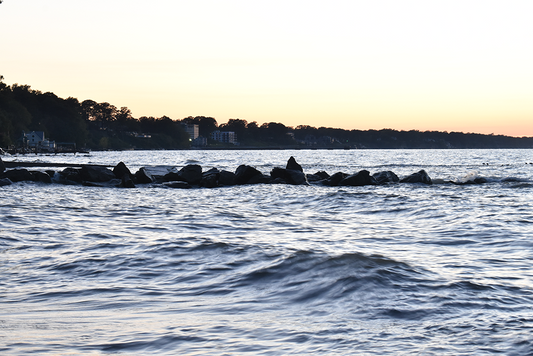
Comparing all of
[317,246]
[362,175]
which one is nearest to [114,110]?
[362,175]

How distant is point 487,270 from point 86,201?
45.2 feet

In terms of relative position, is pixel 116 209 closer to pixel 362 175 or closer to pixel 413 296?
pixel 413 296

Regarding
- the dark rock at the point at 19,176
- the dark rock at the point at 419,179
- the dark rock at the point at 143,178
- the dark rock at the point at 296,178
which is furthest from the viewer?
the dark rock at the point at 419,179

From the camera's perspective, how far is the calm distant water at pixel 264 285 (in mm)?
4223

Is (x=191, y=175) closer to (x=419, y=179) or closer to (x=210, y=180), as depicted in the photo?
(x=210, y=180)

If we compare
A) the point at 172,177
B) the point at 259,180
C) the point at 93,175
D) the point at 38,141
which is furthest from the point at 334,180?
the point at 38,141

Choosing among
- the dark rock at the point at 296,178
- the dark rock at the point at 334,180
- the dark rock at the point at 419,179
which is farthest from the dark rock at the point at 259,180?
the dark rock at the point at 419,179

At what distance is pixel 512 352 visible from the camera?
155 inches

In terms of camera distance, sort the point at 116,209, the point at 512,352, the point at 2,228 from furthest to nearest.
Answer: the point at 116,209 → the point at 2,228 → the point at 512,352

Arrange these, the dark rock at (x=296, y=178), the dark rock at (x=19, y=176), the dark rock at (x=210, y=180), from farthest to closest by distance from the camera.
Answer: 1. the dark rock at (x=296, y=178)
2. the dark rock at (x=210, y=180)
3. the dark rock at (x=19, y=176)

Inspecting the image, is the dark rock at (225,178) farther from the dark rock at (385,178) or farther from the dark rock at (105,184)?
the dark rock at (385,178)

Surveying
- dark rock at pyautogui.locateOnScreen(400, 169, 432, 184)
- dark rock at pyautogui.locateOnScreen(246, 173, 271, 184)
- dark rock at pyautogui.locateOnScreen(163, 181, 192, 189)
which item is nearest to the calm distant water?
dark rock at pyautogui.locateOnScreen(163, 181, 192, 189)

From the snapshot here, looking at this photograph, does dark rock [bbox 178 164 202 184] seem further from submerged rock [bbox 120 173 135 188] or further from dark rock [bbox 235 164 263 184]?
submerged rock [bbox 120 173 135 188]

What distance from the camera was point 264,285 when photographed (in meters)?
6.30
